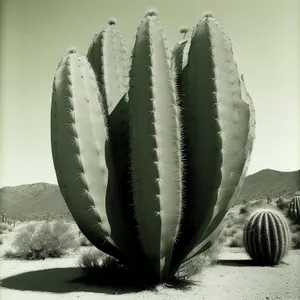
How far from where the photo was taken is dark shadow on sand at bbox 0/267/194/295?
6.45m

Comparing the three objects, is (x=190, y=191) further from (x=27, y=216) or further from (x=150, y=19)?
(x=27, y=216)

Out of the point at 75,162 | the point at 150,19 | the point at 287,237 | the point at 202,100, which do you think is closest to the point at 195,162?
the point at 202,100

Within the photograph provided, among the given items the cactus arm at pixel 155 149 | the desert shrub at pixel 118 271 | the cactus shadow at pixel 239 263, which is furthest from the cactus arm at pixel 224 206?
the cactus shadow at pixel 239 263

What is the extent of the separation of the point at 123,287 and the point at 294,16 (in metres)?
4.24

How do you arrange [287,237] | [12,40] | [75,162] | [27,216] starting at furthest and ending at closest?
[27,216]
[287,237]
[12,40]
[75,162]

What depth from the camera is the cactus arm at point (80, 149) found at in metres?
6.27

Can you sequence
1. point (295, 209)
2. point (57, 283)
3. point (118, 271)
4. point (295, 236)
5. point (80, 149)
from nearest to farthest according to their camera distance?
point (80, 149) → point (57, 283) → point (118, 271) → point (295, 236) → point (295, 209)

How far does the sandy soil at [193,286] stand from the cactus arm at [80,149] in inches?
30.0

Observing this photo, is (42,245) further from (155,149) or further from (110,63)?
(155,149)

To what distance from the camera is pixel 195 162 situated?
6559mm

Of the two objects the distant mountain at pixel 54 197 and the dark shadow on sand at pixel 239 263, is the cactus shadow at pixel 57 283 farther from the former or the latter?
the distant mountain at pixel 54 197

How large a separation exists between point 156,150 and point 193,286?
2.21m

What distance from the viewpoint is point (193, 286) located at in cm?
688

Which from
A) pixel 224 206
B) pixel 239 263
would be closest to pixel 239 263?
pixel 239 263
